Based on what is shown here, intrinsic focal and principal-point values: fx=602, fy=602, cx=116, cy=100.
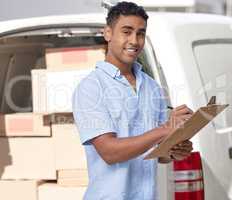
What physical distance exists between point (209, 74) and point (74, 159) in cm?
112

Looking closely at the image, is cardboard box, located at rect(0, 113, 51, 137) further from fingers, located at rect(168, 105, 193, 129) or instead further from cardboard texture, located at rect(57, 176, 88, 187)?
fingers, located at rect(168, 105, 193, 129)

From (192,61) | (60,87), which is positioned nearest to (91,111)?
(192,61)

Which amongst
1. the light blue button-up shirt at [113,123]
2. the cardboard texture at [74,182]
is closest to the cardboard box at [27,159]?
the cardboard texture at [74,182]

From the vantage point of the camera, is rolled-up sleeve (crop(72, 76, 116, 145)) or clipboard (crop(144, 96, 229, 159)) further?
rolled-up sleeve (crop(72, 76, 116, 145))

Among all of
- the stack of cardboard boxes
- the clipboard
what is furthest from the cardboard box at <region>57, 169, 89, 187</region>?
the clipboard

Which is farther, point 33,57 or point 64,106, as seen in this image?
point 33,57

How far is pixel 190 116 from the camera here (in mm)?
2021

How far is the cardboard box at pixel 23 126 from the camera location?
374cm

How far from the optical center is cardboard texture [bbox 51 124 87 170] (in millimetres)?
3676

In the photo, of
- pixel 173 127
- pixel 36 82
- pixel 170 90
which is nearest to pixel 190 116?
pixel 173 127

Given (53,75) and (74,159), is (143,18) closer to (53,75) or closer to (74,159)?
(53,75)

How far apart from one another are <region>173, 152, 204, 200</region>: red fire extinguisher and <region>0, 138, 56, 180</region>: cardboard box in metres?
1.26

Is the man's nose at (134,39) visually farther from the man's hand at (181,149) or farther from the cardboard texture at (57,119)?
the cardboard texture at (57,119)

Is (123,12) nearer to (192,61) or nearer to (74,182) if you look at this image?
(192,61)
